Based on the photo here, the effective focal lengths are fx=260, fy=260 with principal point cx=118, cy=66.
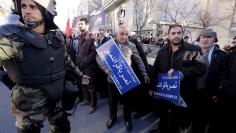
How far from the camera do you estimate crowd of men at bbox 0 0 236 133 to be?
7.69ft

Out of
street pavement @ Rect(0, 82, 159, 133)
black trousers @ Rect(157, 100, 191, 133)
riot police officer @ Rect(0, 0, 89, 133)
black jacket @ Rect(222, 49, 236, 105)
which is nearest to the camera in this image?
riot police officer @ Rect(0, 0, 89, 133)

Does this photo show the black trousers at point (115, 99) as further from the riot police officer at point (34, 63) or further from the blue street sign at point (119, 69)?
the riot police officer at point (34, 63)

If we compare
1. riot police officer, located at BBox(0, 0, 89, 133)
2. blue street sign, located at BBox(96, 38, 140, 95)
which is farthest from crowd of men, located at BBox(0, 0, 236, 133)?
blue street sign, located at BBox(96, 38, 140, 95)

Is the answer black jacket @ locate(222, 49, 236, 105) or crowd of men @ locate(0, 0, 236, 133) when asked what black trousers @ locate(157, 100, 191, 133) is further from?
black jacket @ locate(222, 49, 236, 105)

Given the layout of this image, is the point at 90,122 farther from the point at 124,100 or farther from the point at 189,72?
the point at 189,72

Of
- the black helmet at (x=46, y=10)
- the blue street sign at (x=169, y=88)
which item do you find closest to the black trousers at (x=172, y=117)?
the blue street sign at (x=169, y=88)

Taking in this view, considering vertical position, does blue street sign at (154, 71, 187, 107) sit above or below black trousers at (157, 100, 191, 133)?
above

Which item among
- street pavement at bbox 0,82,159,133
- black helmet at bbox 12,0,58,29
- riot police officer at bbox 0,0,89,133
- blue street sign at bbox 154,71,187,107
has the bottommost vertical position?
street pavement at bbox 0,82,159,133

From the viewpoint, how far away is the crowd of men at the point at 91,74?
Result: 92.3 inches

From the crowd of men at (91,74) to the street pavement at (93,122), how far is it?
15 cm

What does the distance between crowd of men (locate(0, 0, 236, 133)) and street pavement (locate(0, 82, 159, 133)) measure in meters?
0.15

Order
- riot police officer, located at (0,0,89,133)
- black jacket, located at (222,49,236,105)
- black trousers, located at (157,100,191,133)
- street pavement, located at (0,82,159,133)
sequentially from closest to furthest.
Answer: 1. riot police officer, located at (0,0,89,133)
2. black jacket, located at (222,49,236,105)
3. black trousers, located at (157,100,191,133)
4. street pavement, located at (0,82,159,133)

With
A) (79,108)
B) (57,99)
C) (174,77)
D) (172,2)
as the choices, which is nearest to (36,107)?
(57,99)

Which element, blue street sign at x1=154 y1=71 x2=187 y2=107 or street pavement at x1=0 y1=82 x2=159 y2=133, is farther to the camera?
street pavement at x1=0 y1=82 x2=159 y2=133
